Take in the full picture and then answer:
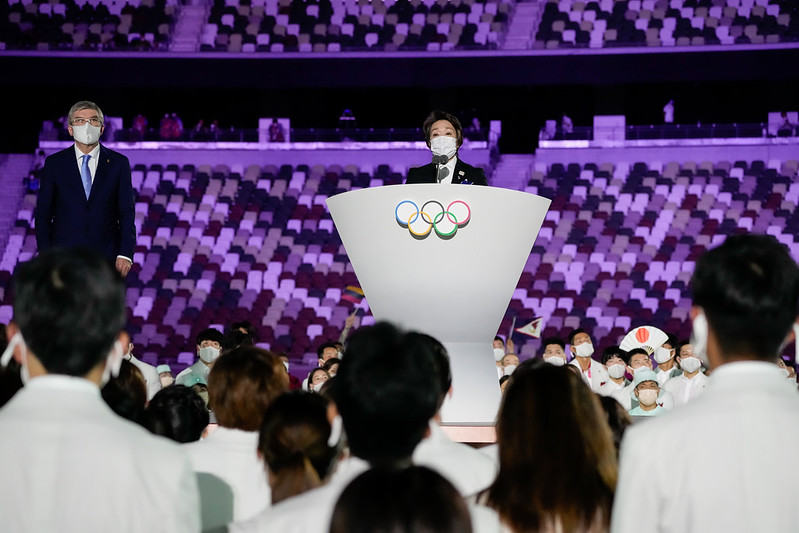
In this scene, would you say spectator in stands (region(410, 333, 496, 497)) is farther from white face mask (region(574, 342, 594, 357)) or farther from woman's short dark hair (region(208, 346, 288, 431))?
white face mask (region(574, 342, 594, 357))

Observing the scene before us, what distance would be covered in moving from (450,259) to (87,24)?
16313 mm

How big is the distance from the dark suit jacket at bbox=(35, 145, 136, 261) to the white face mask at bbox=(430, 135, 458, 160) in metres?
1.31

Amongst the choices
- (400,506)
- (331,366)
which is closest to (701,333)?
(400,506)

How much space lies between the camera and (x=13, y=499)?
1.41 metres

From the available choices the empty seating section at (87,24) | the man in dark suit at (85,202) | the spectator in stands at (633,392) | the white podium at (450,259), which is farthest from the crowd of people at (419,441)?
the empty seating section at (87,24)

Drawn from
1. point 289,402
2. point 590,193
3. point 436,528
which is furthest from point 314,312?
point 436,528

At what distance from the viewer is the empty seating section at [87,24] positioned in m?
17.2

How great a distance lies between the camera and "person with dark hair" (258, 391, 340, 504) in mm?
2121

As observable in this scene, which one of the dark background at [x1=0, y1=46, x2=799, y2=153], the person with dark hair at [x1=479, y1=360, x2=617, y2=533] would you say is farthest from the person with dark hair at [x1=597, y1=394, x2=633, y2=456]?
the dark background at [x1=0, y1=46, x2=799, y2=153]

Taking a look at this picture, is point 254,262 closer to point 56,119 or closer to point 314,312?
point 314,312

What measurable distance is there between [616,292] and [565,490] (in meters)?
11.8

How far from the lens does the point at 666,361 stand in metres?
6.91

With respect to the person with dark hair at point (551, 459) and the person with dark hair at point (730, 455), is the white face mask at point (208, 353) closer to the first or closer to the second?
the person with dark hair at point (551, 459)

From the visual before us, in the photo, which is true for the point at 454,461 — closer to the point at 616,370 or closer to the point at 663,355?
the point at 616,370
